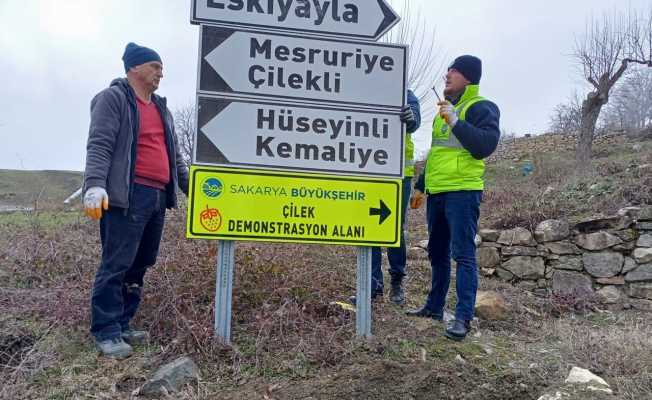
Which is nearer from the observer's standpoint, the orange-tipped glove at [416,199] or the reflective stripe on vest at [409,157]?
the orange-tipped glove at [416,199]

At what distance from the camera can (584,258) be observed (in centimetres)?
618

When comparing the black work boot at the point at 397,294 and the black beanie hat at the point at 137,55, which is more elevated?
the black beanie hat at the point at 137,55

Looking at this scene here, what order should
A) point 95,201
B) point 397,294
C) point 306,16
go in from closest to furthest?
point 95,201, point 306,16, point 397,294

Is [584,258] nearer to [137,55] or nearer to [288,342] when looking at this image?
[288,342]

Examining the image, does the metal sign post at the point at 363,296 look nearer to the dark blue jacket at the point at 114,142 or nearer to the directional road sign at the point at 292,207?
the directional road sign at the point at 292,207

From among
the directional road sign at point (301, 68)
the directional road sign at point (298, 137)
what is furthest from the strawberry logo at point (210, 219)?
the directional road sign at point (301, 68)

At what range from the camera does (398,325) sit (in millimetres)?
3758

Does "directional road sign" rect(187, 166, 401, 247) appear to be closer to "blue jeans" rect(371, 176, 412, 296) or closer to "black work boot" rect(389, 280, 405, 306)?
"blue jeans" rect(371, 176, 412, 296)

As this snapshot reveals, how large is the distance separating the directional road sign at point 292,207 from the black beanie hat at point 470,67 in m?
0.96

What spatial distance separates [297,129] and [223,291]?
114 centimetres

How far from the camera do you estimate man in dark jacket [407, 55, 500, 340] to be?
346cm

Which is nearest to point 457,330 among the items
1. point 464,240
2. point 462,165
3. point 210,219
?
point 464,240

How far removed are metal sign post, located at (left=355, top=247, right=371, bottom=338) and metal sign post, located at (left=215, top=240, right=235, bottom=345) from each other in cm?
84

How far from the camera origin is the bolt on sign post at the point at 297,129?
322cm
